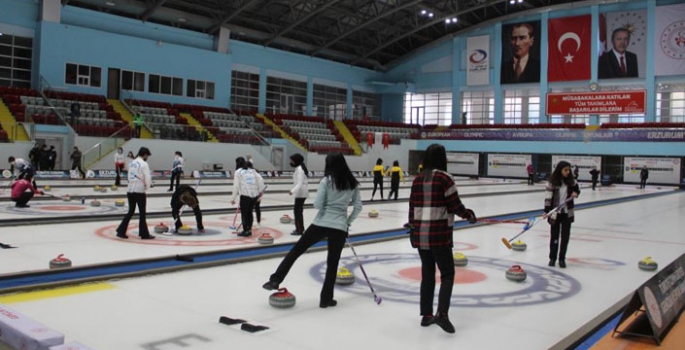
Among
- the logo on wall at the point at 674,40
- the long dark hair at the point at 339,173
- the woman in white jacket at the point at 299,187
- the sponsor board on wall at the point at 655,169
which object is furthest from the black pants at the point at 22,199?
the logo on wall at the point at 674,40

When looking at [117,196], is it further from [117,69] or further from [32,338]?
[117,69]

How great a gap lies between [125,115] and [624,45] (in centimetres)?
3852

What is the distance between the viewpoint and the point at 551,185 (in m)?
9.59

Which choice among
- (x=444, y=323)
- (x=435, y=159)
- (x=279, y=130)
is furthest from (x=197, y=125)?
(x=444, y=323)

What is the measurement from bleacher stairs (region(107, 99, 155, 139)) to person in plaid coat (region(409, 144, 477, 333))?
1276 inches

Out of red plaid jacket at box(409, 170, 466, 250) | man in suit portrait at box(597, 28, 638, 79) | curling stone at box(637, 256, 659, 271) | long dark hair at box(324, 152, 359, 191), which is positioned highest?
man in suit portrait at box(597, 28, 638, 79)

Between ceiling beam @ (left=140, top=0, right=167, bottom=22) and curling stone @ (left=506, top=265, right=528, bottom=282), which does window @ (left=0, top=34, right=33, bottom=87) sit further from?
curling stone @ (left=506, top=265, right=528, bottom=282)

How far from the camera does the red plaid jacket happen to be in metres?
5.87

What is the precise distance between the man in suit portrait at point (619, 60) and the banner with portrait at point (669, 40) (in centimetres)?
187

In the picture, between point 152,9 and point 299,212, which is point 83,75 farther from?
point 299,212

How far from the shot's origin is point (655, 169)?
45156 millimetres

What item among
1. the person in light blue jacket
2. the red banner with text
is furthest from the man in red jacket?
the red banner with text

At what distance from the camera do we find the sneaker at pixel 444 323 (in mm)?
5746

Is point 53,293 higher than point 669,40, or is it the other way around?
point 669,40
